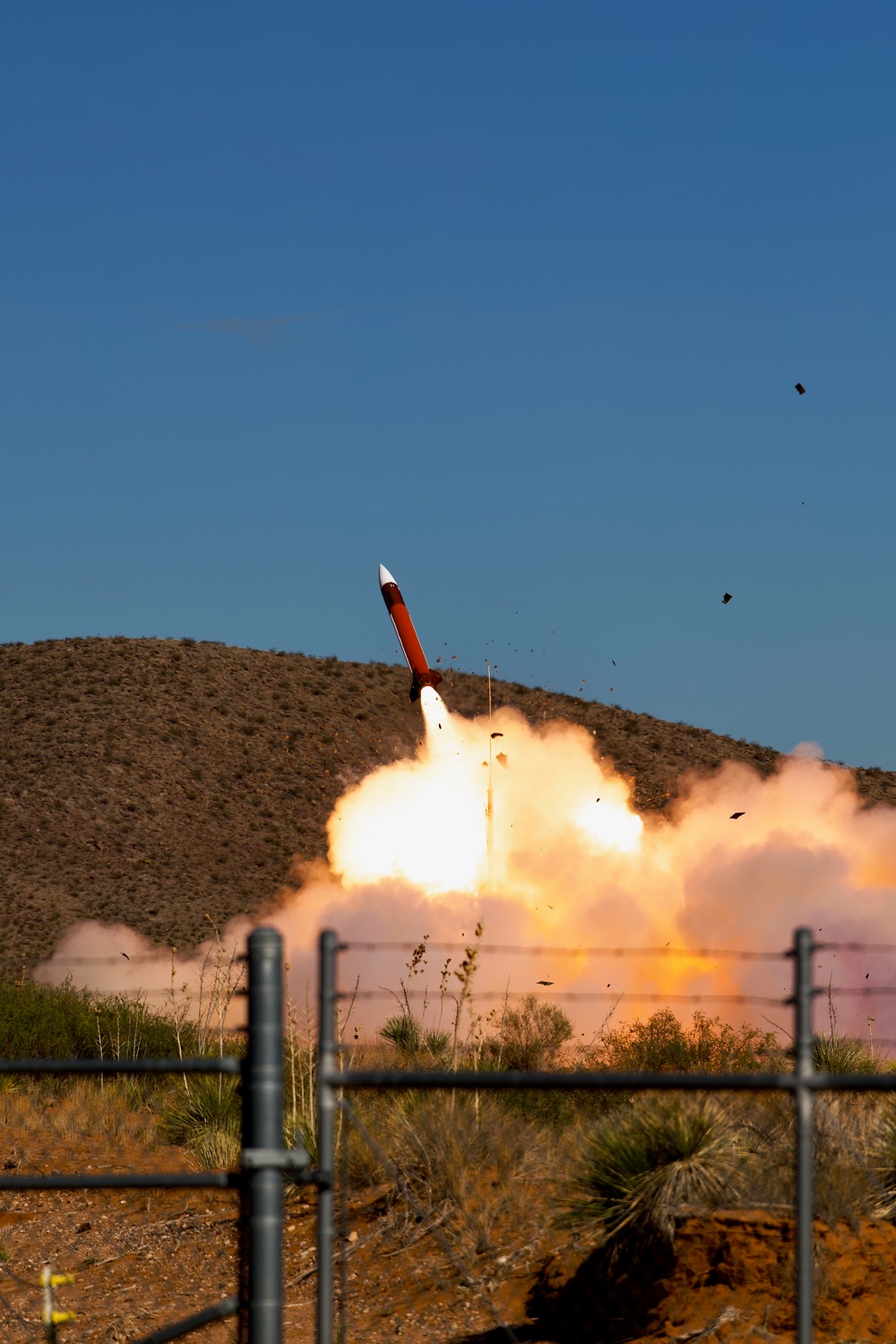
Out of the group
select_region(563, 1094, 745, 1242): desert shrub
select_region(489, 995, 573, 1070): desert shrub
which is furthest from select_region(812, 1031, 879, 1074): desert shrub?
select_region(563, 1094, 745, 1242): desert shrub

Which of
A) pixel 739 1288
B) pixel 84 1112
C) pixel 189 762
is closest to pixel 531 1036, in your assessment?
pixel 84 1112

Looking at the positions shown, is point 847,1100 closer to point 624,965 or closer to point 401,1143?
point 401,1143

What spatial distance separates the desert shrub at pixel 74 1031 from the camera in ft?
79.8

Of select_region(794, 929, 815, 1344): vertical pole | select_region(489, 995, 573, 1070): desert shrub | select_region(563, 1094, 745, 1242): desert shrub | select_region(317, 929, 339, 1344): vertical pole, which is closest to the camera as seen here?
select_region(794, 929, 815, 1344): vertical pole

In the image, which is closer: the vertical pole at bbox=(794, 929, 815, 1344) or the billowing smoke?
the vertical pole at bbox=(794, 929, 815, 1344)

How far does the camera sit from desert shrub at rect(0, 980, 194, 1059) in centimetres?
2433

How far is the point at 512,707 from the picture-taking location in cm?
9538

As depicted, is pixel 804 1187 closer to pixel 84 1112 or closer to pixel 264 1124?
pixel 264 1124

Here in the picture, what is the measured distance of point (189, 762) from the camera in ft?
268

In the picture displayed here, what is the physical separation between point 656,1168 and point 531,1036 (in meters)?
15.0

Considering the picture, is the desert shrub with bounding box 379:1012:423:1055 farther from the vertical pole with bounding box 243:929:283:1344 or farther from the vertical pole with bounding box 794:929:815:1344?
the vertical pole with bounding box 243:929:283:1344

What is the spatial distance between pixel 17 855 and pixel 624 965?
42.2m

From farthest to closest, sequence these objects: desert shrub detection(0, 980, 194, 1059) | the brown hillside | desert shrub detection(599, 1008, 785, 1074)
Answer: the brown hillside < desert shrub detection(0, 980, 194, 1059) < desert shrub detection(599, 1008, 785, 1074)

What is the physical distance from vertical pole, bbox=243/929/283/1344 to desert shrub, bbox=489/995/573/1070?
1619cm
